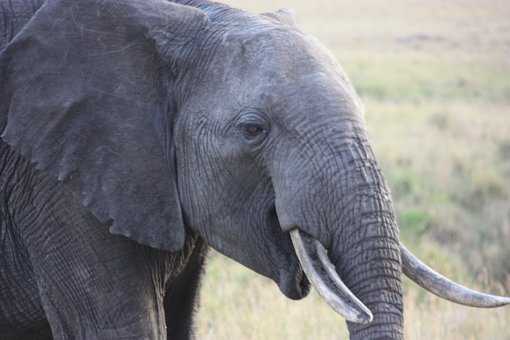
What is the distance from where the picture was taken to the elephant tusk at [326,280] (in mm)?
3279

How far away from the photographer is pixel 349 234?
11.5 ft

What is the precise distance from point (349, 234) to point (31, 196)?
133 cm

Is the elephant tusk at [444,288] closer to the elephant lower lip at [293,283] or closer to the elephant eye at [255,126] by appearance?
the elephant lower lip at [293,283]

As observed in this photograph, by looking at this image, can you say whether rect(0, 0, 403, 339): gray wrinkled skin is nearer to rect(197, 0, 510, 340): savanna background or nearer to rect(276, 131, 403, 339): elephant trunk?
rect(276, 131, 403, 339): elephant trunk

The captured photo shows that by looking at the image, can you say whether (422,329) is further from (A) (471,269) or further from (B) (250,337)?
(A) (471,269)

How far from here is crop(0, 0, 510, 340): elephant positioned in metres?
3.66

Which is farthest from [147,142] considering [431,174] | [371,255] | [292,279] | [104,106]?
[431,174]

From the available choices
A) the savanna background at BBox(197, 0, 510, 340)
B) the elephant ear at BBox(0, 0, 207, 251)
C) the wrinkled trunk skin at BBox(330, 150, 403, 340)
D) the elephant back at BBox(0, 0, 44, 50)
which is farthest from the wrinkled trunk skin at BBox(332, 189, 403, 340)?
the savanna background at BBox(197, 0, 510, 340)

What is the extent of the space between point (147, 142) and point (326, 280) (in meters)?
0.92

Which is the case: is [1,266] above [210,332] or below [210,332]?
above

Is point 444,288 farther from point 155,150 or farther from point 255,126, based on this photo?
point 155,150

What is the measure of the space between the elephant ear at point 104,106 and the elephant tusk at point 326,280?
1.83 feet

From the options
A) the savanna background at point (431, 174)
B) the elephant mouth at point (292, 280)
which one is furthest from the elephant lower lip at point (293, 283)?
the savanna background at point (431, 174)

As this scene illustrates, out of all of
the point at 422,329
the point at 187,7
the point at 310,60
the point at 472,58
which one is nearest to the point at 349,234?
the point at 310,60
